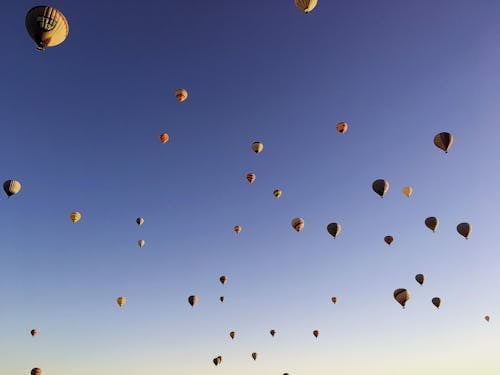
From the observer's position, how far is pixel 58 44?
22.2 meters

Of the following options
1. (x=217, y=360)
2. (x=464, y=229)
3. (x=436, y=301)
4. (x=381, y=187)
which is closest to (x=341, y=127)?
(x=381, y=187)

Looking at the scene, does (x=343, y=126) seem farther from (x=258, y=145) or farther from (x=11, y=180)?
(x=11, y=180)

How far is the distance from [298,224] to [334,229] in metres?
4.24

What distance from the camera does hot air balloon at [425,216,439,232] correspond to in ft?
120

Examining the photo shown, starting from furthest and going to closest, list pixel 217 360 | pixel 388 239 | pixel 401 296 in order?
pixel 217 360
pixel 388 239
pixel 401 296

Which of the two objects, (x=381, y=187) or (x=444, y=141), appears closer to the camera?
(x=444, y=141)

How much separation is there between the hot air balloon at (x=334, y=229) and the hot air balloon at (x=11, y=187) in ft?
86.7

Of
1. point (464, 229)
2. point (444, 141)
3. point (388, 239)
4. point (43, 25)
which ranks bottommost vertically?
point (464, 229)

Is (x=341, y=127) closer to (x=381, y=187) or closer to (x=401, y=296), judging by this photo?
(x=381, y=187)

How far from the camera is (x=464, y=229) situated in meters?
36.6

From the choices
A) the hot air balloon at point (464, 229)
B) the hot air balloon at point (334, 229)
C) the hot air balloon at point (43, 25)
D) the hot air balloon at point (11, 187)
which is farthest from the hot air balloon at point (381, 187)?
the hot air balloon at point (11, 187)

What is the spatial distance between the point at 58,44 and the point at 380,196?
2498 centimetres

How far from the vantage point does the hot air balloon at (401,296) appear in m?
38.0

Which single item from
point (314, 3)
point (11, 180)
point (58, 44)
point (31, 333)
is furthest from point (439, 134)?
point (31, 333)
